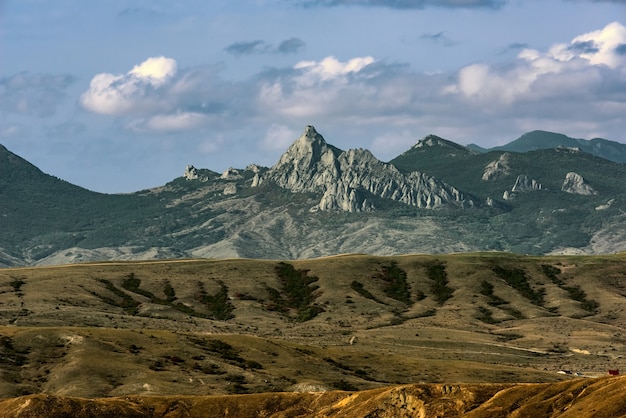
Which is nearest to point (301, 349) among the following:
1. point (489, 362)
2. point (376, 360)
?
point (376, 360)

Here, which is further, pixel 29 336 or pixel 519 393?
pixel 29 336

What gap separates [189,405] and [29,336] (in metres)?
59.7

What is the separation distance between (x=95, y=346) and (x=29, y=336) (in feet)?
36.8

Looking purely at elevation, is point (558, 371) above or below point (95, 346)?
below

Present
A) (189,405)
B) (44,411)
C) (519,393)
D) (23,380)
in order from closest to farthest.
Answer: (519,393), (44,411), (189,405), (23,380)

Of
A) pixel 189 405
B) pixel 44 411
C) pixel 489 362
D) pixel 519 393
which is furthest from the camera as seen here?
pixel 489 362

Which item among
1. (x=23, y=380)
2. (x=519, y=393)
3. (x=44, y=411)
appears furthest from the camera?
(x=23, y=380)

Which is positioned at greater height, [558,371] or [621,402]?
[621,402]

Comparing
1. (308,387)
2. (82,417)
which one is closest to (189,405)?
(82,417)

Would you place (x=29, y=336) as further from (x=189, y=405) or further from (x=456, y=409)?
(x=456, y=409)

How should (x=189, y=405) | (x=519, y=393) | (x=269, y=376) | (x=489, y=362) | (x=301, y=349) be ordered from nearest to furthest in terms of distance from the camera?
1. (x=519, y=393)
2. (x=189, y=405)
3. (x=269, y=376)
4. (x=301, y=349)
5. (x=489, y=362)

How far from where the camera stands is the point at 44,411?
4011 inches

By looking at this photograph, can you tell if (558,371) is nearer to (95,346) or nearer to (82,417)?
(95,346)

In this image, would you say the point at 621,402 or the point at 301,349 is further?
the point at 301,349
